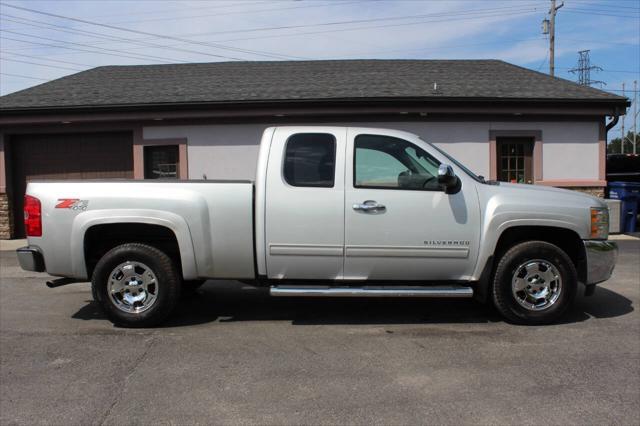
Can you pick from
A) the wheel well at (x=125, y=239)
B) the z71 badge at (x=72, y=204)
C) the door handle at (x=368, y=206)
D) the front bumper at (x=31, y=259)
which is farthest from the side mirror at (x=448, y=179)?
the front bumper at (x=31, y=259)

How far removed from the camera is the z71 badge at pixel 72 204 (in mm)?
5312

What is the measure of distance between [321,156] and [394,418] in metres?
2.77

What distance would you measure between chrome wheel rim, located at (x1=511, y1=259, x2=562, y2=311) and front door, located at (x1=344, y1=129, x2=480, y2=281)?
1.70 ft

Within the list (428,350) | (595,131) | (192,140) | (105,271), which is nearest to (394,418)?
(428,350)

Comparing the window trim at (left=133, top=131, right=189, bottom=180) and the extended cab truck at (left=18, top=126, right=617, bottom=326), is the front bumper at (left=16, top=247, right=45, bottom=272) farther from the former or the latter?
the window trim at (left=133, top=131, right=189, bottom=180)

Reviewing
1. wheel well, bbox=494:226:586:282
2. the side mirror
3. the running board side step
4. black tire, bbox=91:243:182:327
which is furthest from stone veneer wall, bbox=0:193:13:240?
wheel well, bbox=494:226:586:282

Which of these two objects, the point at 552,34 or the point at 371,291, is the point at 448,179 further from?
the point at 552,34

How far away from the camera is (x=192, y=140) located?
41.8 feet

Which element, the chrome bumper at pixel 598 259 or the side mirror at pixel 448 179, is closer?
the side mirror at pixel 448 179

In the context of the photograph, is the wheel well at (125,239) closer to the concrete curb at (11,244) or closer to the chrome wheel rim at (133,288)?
the chrome wheel rim at (133,288)

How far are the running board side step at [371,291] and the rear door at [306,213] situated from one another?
16 cm

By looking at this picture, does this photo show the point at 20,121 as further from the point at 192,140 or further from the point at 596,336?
the point at 596,336

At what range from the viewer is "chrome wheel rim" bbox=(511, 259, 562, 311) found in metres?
5.36

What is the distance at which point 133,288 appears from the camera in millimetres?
5410
